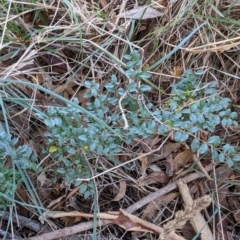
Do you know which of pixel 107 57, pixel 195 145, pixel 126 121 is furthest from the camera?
pixel 107 57

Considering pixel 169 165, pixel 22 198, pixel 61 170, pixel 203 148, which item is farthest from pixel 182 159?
pixel 22 198

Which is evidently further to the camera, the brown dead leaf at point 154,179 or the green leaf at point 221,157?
the brown dead leaf at point 154,179

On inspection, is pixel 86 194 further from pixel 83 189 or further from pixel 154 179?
pixel 154 179

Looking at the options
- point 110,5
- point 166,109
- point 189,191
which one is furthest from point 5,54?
point 189,191

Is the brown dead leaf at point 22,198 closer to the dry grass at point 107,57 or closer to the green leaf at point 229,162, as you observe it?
the dry grass at point 107,57

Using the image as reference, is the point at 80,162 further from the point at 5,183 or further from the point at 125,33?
the point at 125,33

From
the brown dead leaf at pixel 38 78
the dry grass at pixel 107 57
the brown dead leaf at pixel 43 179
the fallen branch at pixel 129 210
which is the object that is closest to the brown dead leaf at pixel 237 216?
the dry grass at pixel 107 57

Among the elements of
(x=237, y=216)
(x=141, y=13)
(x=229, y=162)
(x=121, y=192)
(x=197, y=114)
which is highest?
(x=141, y=13)
